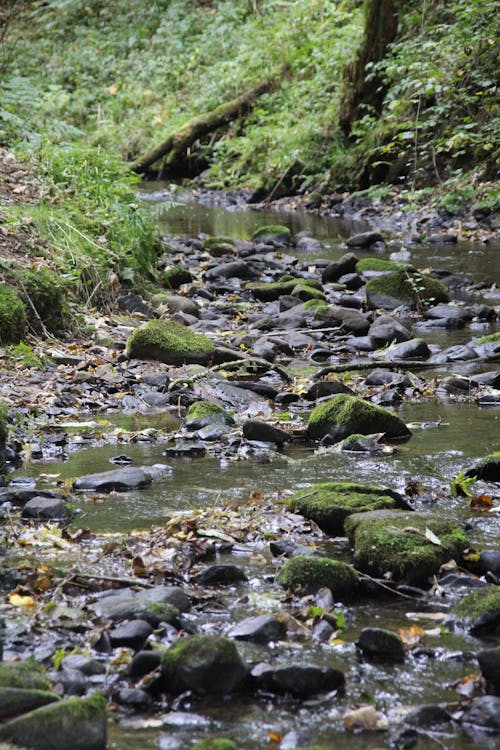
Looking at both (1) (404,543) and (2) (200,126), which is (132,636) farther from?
(2) (200,126)

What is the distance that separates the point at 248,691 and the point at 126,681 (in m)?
0.36

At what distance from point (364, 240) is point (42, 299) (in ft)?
23.2

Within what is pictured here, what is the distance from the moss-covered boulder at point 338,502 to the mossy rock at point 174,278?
6.51 m

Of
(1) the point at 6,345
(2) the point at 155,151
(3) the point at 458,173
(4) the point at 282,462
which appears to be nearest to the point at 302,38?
(2) the point at 155,151

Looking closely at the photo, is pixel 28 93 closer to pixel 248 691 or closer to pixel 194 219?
pixel 194 219

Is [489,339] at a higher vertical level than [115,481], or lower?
lower

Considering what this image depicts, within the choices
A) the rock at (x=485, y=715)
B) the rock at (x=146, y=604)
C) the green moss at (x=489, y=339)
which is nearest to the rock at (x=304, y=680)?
the rock at (x=485, y=715)

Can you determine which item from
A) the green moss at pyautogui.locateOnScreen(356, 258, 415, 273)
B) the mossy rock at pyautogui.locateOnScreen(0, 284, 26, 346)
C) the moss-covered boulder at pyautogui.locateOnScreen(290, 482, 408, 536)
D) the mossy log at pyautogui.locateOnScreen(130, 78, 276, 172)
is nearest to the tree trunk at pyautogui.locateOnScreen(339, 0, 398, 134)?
the mossy log at pyautogui.locateOnScreen(130, 78, 276, 172)

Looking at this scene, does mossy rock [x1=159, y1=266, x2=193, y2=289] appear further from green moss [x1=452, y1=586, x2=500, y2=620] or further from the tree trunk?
green moss [x1=452, y1=586, x2=500, y2=620]

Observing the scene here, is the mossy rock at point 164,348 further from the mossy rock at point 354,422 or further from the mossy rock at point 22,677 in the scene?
the mossy rock at point 22,677

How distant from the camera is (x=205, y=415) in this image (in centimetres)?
582

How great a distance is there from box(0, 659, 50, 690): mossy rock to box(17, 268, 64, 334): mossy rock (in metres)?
5.02

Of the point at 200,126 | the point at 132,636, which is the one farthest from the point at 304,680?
the point at 200,126

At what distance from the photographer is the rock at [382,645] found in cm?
297
